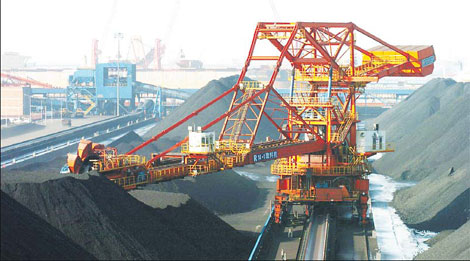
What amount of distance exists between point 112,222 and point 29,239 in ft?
14.7

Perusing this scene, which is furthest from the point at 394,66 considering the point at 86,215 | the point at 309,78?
the point at 86,215

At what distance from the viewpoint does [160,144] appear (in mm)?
63688

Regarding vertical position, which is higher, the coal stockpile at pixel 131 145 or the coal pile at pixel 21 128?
the coal pile at pixel 21 128

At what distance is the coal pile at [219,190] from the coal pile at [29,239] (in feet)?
66.7

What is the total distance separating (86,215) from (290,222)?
13611mm

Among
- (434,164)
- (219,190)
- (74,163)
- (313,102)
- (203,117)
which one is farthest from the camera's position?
(203,117)

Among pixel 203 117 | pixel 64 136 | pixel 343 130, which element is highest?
pixel 203 117

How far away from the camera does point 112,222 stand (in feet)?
83.1

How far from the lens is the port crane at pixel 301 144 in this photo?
32375 millimetres

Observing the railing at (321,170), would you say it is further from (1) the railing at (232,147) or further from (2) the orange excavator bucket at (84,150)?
(2) the orange excavator bucket at (84,150)

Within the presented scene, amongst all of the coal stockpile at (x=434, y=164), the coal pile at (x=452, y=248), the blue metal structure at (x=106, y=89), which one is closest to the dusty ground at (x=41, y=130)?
the blue metal structure at (x=106, y=89)

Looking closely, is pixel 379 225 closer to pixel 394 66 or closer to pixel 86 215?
pixel 394 66

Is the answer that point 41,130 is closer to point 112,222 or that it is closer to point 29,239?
point 112,222

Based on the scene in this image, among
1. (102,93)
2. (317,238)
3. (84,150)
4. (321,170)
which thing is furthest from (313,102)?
(102,93)
